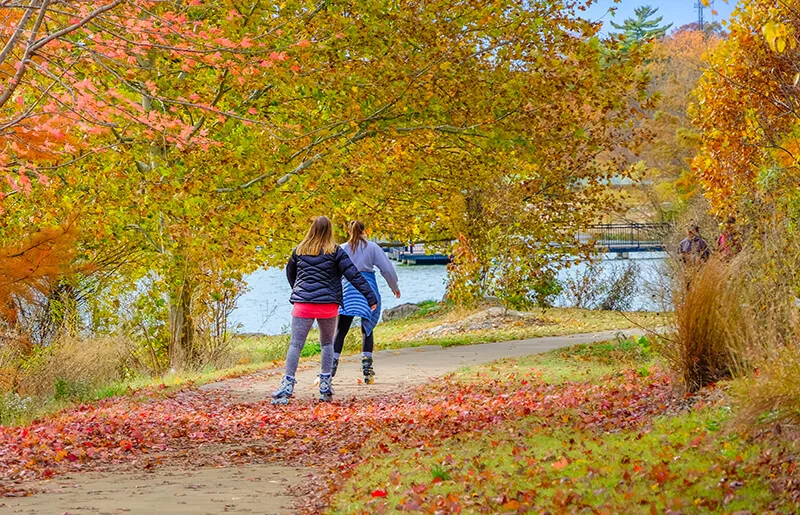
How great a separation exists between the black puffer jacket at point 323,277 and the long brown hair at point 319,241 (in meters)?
0.05

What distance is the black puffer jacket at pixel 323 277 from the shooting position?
36.3 ft

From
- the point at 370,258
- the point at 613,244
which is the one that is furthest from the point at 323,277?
the point at 613,244

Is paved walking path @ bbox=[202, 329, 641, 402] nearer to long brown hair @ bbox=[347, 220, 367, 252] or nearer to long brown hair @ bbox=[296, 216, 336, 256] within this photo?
long brown hair @ bbox=[347, 220, 367, 252]

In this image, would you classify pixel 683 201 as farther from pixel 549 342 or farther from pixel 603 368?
pixel 603 368

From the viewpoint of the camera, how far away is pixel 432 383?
1302 centimetres

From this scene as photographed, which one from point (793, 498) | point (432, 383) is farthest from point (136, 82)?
point (793, 498)

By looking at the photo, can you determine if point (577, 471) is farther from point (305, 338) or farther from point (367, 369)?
point (367, 369)

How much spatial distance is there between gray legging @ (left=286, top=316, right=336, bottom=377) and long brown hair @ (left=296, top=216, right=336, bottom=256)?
0.76 metres

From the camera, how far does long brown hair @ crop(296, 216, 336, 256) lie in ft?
36.3

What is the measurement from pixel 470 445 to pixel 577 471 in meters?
1.66

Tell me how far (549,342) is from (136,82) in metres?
8.51

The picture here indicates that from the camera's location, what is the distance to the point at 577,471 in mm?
6262

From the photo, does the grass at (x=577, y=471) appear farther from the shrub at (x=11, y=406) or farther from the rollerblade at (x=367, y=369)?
the shrub at (x=11, y=406)

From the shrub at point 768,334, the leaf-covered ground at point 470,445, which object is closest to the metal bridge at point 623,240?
the shrub at point 768,334
